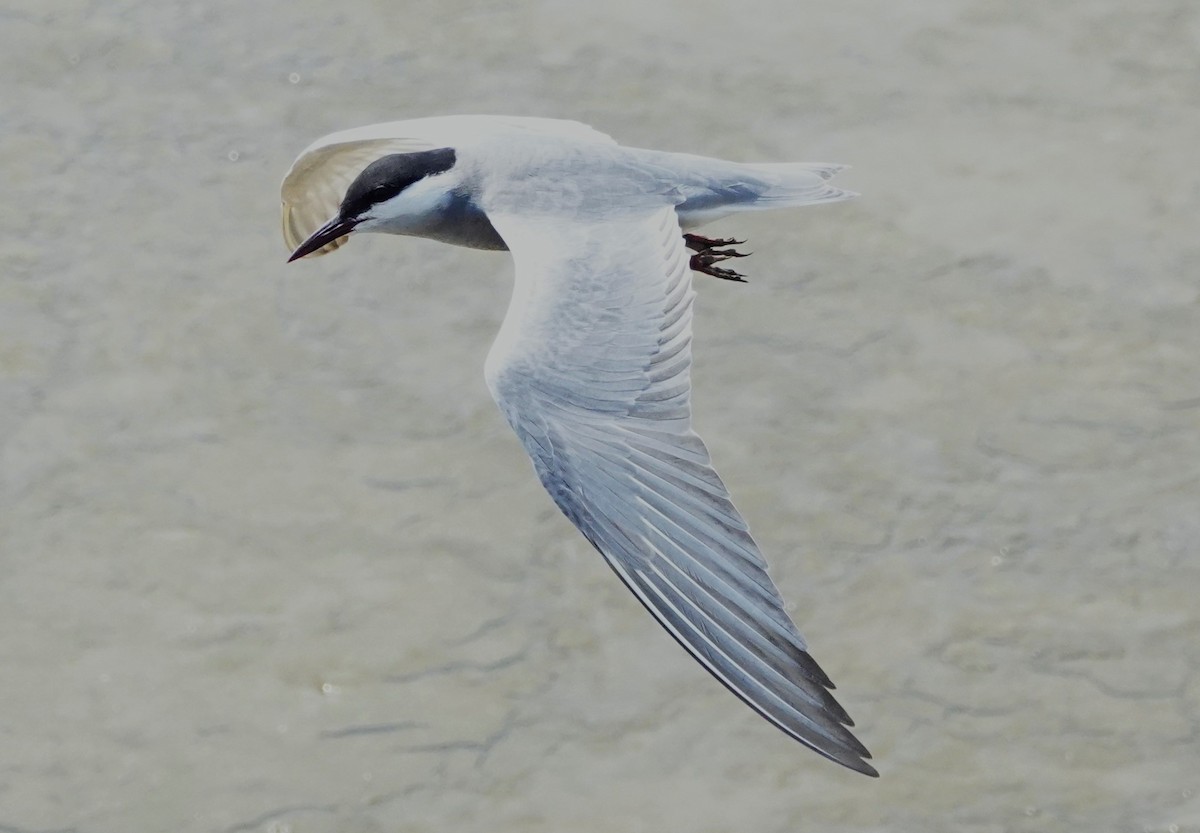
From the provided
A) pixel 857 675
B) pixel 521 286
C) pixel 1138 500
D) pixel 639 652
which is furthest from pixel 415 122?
pixel 1138 500

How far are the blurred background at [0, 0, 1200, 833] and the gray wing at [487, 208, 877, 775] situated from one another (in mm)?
745

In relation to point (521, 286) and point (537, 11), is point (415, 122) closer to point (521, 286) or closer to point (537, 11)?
point (521, 286)

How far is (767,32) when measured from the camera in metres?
5.79

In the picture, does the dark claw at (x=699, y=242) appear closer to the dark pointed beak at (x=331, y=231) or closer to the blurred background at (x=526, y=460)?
the blurred background at (x=526, y=460)

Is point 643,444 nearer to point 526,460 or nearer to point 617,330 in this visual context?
point 617,330

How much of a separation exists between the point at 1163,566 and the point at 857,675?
2.43ft

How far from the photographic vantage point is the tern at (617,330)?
117 inches

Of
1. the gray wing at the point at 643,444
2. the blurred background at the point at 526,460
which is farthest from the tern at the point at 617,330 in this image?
the blurred background at the point at 526,460

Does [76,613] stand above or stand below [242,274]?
below

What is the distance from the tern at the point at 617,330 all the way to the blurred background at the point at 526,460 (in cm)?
49

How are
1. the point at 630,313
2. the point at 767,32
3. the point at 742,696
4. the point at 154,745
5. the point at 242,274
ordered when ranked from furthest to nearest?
the point at 767,32, the point at 242,274, the point at 154,745, the point at 630,313, the point at 742,696

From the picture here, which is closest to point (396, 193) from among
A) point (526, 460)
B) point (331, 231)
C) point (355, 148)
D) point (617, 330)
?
point (331, 231)

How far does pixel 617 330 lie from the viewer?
11.1 feet

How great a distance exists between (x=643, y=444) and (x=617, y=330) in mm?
260
